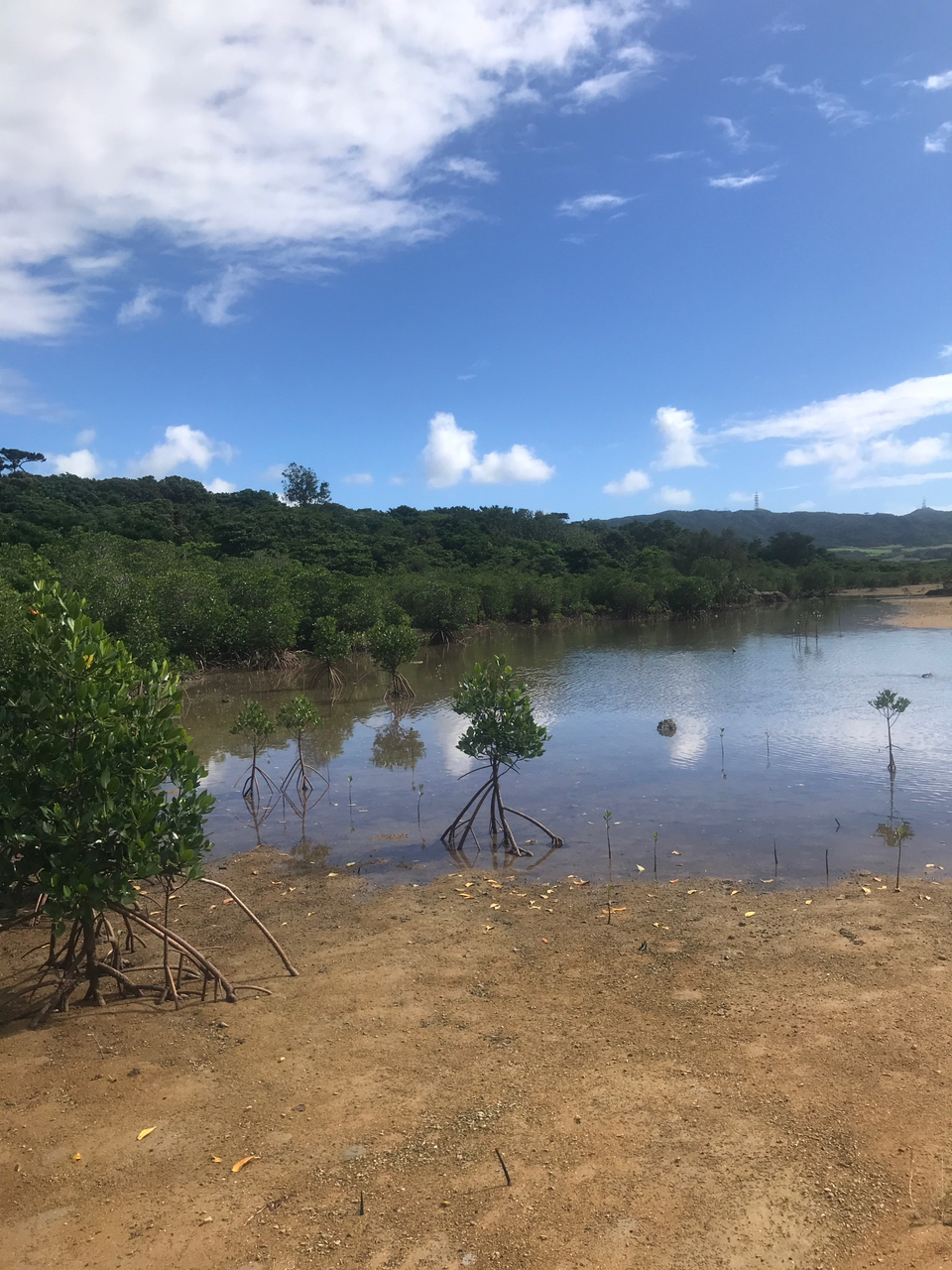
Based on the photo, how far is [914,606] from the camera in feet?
214

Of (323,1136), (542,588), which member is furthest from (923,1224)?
(542,588)

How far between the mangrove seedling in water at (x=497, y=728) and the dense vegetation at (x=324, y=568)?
628cm

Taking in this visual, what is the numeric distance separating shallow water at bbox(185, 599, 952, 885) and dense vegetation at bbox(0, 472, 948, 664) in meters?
3.12

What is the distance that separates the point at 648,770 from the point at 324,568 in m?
30.9

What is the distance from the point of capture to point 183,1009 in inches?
272

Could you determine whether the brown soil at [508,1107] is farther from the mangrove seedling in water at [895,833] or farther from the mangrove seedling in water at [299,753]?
the mangrove seedling in water at [299,753]

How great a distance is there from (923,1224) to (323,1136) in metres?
3.57

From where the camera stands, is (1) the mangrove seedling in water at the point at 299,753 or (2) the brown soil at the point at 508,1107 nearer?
(2) the brown soil at the point at 508,1107

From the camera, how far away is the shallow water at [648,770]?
11.8 m

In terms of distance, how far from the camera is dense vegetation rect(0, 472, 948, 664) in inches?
1208

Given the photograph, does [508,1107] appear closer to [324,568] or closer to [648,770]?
[648,770]

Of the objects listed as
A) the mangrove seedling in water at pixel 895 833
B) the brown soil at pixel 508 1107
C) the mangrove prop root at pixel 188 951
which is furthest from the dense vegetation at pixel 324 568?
the mangrove seedling in water at pixel 895 833

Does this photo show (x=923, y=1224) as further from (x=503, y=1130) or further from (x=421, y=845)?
(x=421, y=845)

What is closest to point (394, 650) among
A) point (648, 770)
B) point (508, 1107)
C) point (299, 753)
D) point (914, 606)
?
point (299, 753)
